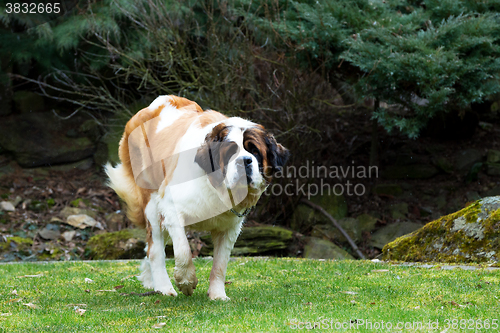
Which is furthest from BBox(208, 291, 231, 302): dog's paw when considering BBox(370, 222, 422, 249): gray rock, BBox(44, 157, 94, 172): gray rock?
BBox(44, 157, 94, 172): gray rock

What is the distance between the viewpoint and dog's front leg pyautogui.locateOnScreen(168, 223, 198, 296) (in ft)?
13.4

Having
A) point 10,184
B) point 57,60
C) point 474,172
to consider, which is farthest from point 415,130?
point 10,184

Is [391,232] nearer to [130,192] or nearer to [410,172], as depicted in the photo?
[410,172]

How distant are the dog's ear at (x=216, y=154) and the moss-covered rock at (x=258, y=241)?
475 cm

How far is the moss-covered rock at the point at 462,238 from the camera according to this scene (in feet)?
18.6

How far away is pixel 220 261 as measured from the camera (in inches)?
176

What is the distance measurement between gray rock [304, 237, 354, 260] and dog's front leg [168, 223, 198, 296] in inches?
198

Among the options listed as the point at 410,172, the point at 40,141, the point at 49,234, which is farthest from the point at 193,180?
the point at 40,141

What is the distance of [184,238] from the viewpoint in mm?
4250

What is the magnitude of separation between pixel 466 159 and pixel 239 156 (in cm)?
890

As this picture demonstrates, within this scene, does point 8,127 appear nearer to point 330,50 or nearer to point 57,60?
point 57,60

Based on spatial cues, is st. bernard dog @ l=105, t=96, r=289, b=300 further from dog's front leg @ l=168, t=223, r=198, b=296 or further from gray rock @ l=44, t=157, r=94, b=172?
gray rock @ l=44, t=157, r=94, b=172

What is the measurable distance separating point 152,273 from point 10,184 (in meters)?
7.74

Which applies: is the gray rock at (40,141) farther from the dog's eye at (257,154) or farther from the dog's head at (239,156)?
the dog's eye at (257,154)
